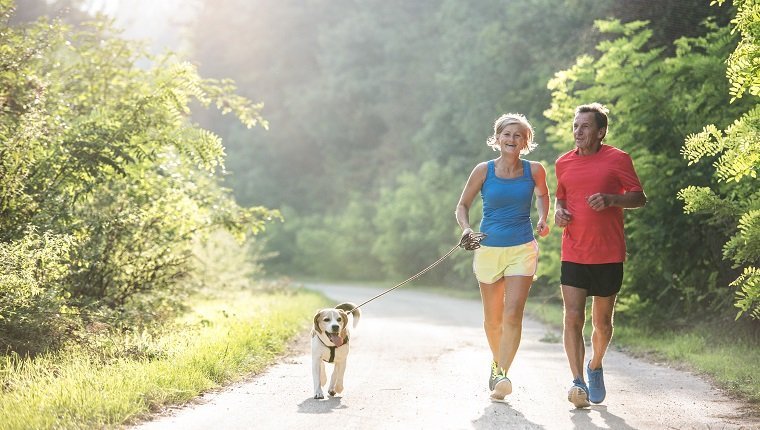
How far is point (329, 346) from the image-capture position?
25.2 ft

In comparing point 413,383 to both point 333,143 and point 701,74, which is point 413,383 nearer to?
point 701,74

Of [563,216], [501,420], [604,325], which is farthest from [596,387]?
[563,216]

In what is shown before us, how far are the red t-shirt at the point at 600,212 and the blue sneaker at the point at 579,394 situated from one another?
3.24ft

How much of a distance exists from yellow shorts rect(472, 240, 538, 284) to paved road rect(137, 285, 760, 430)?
1.07 meters

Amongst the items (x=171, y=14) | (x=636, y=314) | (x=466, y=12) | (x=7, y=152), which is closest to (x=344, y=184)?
(x=466, y=12)

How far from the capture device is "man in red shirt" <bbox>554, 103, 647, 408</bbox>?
732 centimetres

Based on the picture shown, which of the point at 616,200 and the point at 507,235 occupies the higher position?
the point at 616,200

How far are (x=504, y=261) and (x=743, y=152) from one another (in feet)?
6.86

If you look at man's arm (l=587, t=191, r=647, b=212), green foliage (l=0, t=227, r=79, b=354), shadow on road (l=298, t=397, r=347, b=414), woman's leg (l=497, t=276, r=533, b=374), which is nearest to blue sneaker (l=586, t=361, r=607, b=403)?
woman's leg (l=497, t=276, r=533, b=374)

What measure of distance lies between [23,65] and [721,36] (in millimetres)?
9637

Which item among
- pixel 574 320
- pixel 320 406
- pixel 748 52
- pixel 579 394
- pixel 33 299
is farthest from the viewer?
pixel 33 299

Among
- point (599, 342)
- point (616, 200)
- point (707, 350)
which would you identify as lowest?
point (707, 350)

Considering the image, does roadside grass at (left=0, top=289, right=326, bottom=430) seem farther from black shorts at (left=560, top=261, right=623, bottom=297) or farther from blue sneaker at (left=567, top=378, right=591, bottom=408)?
black shorts at (left=560, top=261, right=623, bottom=297)

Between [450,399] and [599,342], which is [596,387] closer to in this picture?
[599,342]
